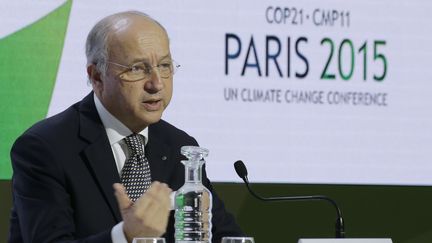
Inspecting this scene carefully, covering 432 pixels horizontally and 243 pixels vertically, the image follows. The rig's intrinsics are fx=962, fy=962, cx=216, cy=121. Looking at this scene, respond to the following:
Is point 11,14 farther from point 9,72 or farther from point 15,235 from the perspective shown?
point 15,235

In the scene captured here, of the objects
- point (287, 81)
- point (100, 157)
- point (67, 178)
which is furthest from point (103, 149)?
point (287, 81)

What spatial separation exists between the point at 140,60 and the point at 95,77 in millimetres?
220

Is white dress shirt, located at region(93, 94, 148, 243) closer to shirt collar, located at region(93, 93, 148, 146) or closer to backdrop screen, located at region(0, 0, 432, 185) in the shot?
shirt collar, located at region(93, 93, 148, 146)

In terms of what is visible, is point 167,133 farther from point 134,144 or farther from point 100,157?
point 100,157

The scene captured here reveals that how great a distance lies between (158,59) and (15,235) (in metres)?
0.75

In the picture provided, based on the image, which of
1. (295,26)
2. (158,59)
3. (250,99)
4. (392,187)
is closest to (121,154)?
(158,59)

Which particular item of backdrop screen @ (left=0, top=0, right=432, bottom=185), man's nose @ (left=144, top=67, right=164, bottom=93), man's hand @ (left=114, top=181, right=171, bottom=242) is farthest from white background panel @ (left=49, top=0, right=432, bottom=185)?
man's hand @ (left=114, top=181, right=171, bottom=242)

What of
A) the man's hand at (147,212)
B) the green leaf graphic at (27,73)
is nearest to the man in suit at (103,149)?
the man's hand at (147,212)

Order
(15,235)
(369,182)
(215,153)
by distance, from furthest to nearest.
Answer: (369,182) → (215,153) → (15,235)

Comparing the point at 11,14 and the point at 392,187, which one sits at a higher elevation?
the point at 11,14

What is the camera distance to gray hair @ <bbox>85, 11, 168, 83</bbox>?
126 inches

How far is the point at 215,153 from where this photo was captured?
4.34 meters

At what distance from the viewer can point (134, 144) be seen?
10.7 feet

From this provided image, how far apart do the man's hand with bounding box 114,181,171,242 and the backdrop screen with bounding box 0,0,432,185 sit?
1556 mm
